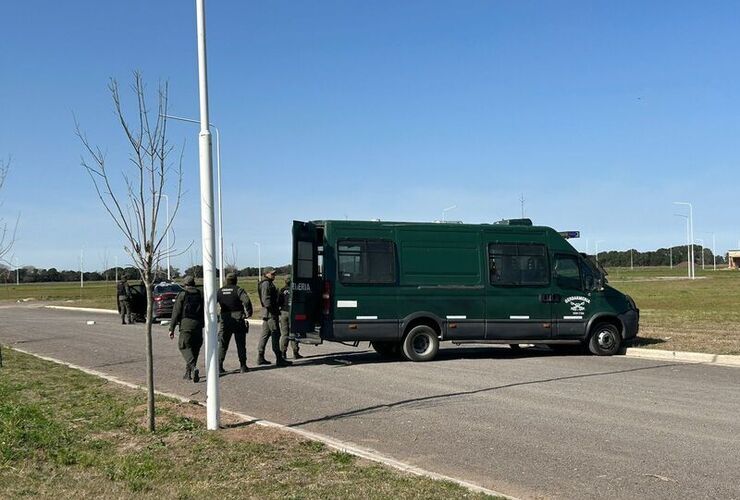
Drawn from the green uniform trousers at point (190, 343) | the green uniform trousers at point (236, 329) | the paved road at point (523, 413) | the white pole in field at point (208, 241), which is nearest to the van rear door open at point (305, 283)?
the paved road at point (523, 413)

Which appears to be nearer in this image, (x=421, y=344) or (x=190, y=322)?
(x=190, y=322)

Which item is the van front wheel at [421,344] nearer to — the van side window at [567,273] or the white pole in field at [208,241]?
the van side window at [567,273]

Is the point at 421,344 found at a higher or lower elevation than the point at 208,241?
lower

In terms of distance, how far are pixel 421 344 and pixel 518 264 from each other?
2594 millimetres

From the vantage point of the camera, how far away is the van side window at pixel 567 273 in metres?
15.9

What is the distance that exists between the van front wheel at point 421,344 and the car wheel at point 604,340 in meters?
3.47

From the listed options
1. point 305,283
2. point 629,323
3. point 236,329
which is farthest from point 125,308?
point 629,323

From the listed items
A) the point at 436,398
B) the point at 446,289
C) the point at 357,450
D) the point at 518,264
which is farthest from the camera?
the point at 518,264

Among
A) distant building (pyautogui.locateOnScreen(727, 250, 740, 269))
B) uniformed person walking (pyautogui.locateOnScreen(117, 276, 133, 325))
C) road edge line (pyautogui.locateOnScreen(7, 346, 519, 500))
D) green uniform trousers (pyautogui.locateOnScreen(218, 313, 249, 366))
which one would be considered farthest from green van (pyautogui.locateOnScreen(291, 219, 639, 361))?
distant building (pyautogui.locateOnScreen(727, 250, 740, 269))

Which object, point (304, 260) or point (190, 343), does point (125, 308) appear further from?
point (190, 343)

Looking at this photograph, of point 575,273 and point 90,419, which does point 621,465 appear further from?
point 575,273

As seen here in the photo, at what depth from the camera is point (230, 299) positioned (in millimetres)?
13266

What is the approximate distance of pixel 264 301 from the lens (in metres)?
14.2

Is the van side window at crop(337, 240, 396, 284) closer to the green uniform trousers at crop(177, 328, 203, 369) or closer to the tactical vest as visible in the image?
the tactical vest
